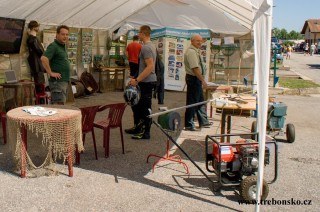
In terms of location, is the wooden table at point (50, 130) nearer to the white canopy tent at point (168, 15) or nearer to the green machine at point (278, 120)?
the white canopy tent at point (168, 15)

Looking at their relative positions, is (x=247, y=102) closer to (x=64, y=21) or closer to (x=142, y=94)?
(x=142, y=94)

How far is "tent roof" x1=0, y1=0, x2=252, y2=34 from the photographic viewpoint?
10906 mm

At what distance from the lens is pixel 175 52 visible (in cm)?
1427

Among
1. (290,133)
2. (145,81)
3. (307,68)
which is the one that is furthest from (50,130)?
(307,68)

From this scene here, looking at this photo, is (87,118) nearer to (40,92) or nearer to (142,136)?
(142,136)

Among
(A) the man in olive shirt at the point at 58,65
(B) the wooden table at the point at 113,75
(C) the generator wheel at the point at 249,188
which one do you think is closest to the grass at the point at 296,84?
(B) the wooden table at the point at 113,75

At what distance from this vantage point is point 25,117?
4.65 m

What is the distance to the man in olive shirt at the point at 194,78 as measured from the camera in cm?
729

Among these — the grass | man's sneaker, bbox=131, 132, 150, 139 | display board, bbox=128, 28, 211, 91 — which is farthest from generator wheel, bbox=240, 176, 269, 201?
the grass

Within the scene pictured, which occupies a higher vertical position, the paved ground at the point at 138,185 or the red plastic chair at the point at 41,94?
the red plastic chair at the point at 41,94

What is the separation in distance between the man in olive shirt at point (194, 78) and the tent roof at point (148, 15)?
13.2ft

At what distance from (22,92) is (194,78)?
Result: 3807 millimetres

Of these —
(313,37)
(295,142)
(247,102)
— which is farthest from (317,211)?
(313,37)

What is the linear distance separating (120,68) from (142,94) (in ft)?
24.8
